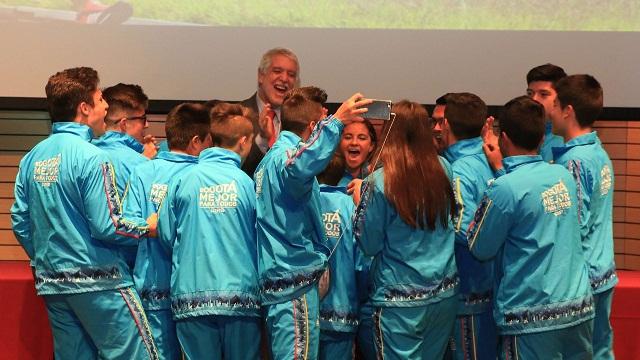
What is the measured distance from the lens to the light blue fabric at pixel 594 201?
15.2 ft

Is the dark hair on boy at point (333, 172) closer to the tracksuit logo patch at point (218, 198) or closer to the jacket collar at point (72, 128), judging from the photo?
the tracksuit logo patch at point (218, 198)

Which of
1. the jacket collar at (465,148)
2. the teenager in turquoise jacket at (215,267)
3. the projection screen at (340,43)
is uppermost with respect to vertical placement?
the projection screen at (340,43)

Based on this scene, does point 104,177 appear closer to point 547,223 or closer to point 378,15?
point 547,223

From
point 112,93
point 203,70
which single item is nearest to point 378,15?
point 203,70

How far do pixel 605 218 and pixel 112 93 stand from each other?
267cm

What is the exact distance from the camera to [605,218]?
4750mm

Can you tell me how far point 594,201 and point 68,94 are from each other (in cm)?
255

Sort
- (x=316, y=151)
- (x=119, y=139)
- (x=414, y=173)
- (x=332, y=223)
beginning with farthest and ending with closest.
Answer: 1. (x=119, y=139)
2. (x=332, y=223)
3. (x=414, y=173)
4. (x=316, y=151)

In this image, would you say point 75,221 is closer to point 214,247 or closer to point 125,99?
point 214,247

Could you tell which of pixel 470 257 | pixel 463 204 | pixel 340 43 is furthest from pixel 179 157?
pixel 340 43

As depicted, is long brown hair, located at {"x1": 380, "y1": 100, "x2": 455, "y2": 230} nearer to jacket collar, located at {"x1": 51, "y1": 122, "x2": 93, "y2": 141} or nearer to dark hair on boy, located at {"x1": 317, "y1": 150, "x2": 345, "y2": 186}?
dark hair on boy, located at {"x1": 317, "y1": 150, "x2": 345, "y2": 186}

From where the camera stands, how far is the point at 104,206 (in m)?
4.43

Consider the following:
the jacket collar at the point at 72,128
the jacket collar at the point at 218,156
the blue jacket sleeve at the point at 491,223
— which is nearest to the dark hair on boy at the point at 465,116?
the blue jacket sleeve at the point at 491,223

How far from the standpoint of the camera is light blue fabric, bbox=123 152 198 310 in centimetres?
467
